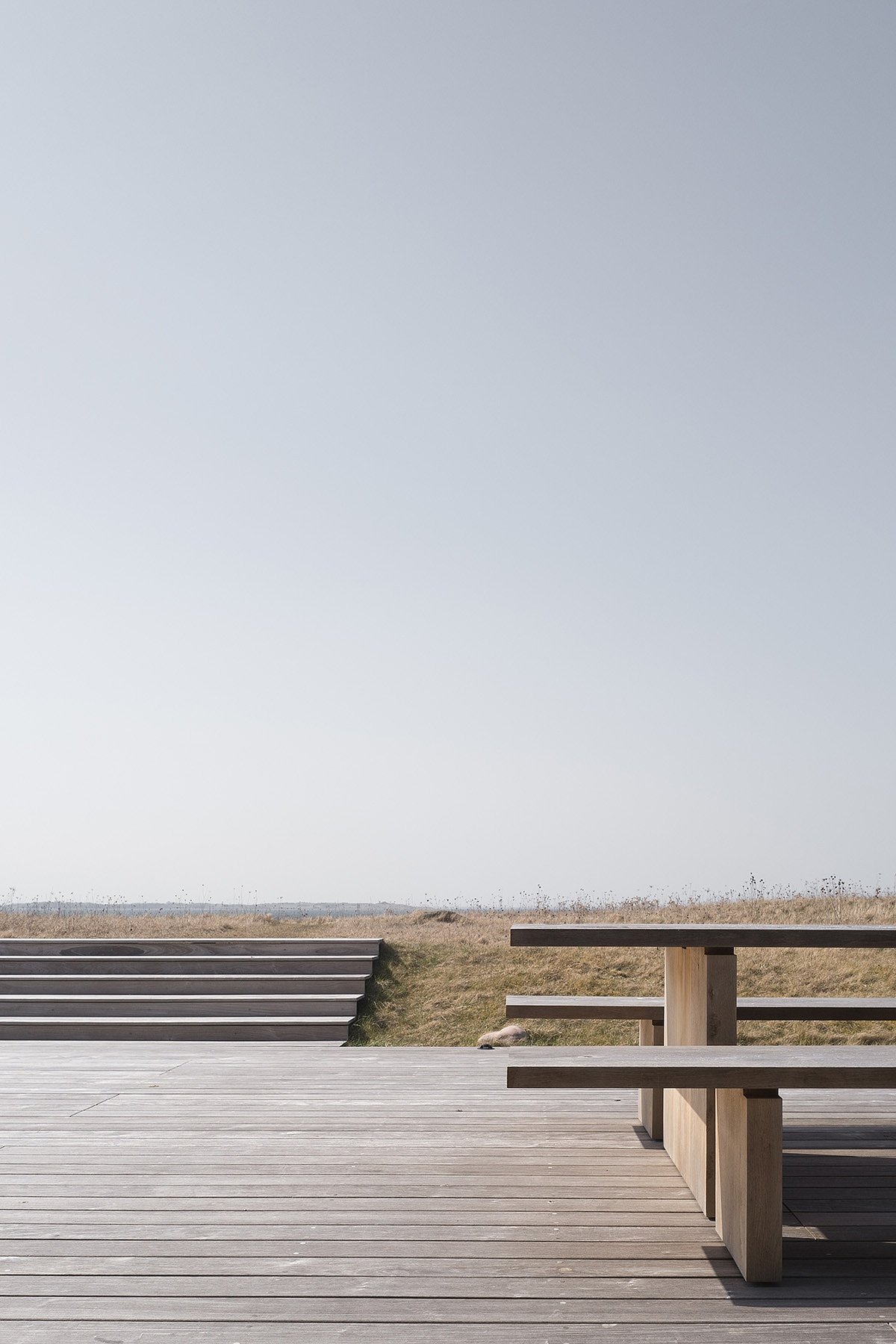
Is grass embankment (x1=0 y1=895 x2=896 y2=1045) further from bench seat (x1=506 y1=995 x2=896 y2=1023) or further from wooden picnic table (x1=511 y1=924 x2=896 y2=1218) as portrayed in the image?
wooden picnic table (x1=511 y1=924 x2=896 y2=1218)

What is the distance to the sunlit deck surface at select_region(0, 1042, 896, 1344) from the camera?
1.97 m

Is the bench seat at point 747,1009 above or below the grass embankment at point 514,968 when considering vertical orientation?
above

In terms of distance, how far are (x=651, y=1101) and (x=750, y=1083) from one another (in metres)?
1.63

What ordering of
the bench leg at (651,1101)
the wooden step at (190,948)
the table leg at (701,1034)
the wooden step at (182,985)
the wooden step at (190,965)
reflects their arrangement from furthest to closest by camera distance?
the wooden step at (190,948), the wooden step at (190,965), the wooden step at (182,985), the bench leg at (651,1101), the table leg at (701,1034)

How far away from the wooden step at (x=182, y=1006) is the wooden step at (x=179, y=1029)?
0.12 metres

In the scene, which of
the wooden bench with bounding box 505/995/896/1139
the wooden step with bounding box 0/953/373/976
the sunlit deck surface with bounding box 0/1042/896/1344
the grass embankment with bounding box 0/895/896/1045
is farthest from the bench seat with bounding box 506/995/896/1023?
the wooden step with bounding box 0/953/373/976

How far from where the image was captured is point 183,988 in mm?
7125

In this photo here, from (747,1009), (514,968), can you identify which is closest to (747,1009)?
(747,1009)

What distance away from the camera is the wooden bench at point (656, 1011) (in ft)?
10.1

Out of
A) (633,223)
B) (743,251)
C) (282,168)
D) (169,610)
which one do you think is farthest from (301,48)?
(169,610)

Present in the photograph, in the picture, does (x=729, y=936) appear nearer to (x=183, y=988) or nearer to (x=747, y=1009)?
(x=747, y=1009)

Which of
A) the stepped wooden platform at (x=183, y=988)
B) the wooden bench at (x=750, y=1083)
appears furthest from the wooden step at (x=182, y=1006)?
the wooden bench at (x=750, y=1083)

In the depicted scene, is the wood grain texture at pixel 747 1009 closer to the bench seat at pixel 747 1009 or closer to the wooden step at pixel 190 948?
the bench seat at pixel 747 1009

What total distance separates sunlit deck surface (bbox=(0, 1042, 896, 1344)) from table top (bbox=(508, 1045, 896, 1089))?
18.6 inches
